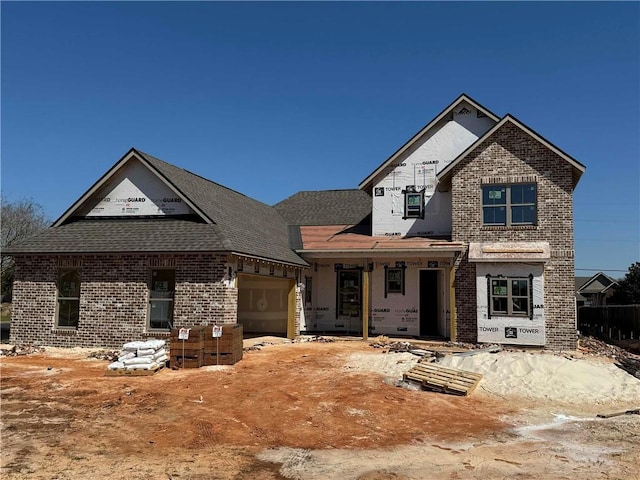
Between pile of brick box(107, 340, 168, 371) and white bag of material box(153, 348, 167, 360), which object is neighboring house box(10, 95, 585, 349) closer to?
white bag of material box(153, 348, 167, 360)

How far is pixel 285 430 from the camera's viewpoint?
7969mm

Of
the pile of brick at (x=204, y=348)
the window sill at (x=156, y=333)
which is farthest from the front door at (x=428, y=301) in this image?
the window sill at (x=156, y=333)

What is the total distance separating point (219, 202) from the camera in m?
19.4

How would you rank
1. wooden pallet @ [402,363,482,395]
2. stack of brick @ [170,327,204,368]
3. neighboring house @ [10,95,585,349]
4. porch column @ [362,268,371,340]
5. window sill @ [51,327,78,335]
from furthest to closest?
porch column @ [362,268,371,340] → window sill @ [51,327,78,335] → neighboring house @ [10,95,585,349] → stack of brick @ [170,327,204,368] → wooden pallet @ [402,363,482,395]

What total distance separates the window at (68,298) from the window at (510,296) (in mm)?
14439

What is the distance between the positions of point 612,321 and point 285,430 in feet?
70.1

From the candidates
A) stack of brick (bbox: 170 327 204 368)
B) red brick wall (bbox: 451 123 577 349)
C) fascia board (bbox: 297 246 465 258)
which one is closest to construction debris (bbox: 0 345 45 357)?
stack of brick (bbox: 170 327 204 368)

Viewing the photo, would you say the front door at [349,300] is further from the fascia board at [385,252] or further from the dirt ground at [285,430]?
the dirt ground at [285,430]

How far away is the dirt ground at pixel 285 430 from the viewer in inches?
242

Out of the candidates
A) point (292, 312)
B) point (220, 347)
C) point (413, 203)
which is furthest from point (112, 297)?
point (413, 203)

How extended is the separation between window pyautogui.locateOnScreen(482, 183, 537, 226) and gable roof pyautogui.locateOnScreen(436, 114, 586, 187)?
4.58ft

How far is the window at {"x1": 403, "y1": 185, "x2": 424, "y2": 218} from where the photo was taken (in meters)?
20.9

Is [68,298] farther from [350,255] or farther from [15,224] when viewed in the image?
[15,224]

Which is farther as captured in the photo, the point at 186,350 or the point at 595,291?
the point at 595,291
